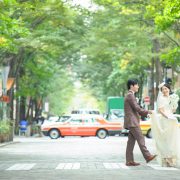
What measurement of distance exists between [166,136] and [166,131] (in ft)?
0.35

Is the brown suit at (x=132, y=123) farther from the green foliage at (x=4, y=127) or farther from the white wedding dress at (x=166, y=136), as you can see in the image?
the green foliage at (x=4, y=127)

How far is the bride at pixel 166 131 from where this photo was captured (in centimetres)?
1441

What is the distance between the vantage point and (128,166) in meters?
14.5

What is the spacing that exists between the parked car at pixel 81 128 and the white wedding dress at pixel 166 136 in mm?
29246

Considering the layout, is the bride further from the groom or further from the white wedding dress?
the groom

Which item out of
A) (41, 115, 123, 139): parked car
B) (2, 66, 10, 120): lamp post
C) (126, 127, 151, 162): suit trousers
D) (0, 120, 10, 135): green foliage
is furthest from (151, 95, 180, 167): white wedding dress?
(41, 115, 123, 139): parked car

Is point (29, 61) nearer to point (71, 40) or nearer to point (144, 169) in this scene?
point (71, 40)

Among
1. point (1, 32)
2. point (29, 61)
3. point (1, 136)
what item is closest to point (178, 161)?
point (1, 32)

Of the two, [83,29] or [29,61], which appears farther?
[29,61]

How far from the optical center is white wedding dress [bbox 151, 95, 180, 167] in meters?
14.4

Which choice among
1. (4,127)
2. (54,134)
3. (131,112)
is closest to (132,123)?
(131,112)

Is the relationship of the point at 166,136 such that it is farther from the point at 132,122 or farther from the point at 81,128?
the point at 81,128

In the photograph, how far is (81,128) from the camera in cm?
4406

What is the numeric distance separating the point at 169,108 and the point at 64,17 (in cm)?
2275
